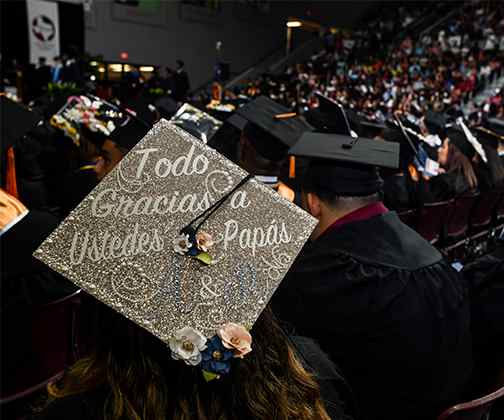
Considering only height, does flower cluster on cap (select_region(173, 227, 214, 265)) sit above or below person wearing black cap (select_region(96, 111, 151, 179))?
above

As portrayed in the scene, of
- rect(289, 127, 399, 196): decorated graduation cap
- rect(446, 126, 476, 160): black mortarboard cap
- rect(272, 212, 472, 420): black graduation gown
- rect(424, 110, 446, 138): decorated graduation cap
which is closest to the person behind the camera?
rect(272, 212, 472, 420): black graduation gown

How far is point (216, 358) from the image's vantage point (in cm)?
97

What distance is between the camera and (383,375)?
201 centimetres

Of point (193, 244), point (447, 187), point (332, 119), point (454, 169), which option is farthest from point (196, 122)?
point (193, 244)

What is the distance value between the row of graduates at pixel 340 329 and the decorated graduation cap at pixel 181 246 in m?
0.09

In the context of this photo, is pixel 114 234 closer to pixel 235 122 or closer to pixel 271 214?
pixel 271 214

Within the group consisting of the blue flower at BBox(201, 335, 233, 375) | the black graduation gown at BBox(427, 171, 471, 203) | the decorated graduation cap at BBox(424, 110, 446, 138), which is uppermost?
the blue flower at BBox(201, 335, 233, 375)

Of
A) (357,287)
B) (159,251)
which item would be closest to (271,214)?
(159,251)

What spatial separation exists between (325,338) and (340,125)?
2.96 meters

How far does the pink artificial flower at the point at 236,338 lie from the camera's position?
959mm

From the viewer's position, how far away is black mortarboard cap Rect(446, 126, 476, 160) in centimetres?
541

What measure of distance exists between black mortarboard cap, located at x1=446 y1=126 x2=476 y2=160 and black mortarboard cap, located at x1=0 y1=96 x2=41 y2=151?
4.55 m

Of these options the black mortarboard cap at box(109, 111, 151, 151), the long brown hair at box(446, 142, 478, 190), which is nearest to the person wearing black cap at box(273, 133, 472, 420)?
the black mortarboard cap at box(109, 111, 151, 151)

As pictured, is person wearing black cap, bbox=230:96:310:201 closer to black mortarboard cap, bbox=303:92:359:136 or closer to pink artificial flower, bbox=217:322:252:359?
black mortarboard cap, bbox=303:92:359:136
